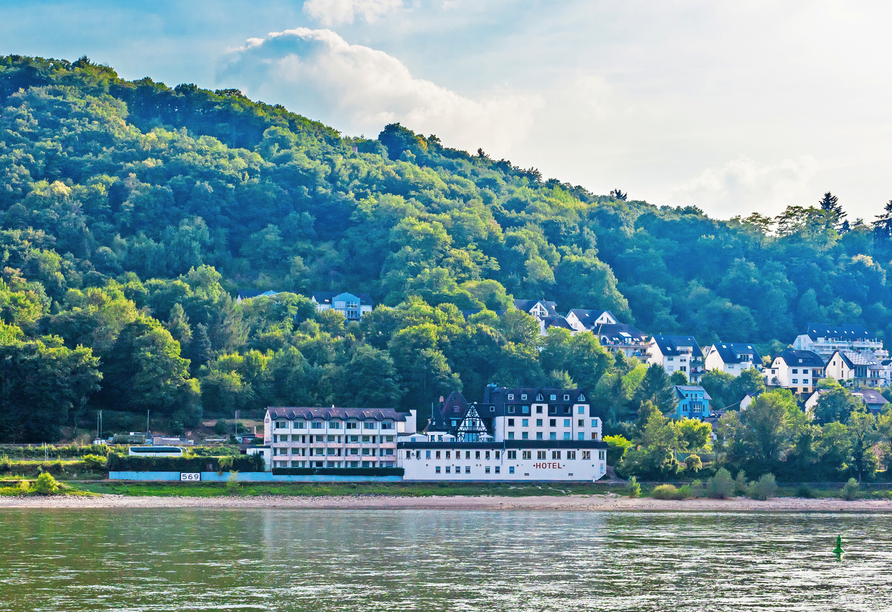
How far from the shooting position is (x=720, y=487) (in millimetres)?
79625

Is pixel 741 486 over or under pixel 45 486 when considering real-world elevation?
under

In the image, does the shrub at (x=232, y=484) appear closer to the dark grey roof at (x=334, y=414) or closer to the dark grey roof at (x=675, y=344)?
the dark grey roof at (x=334, y=414)

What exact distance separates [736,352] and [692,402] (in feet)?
90.9

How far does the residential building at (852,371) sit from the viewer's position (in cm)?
12950

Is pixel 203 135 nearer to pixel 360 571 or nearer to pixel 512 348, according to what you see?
pixel 512 348

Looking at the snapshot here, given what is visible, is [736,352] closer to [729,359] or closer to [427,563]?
[729,359]

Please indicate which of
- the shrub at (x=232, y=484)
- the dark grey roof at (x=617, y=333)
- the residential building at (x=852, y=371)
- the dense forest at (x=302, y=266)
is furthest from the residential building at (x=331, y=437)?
the residential building at (x=852, y=371)

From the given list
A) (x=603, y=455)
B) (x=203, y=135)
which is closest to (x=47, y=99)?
(x=203, y=135)

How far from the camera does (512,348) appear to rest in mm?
107812

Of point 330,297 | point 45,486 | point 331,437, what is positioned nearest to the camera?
point 45,486

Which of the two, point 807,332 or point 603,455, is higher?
point 807,332

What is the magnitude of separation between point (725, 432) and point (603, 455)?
43.0 ft

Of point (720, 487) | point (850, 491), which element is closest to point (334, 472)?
point (720, 487)

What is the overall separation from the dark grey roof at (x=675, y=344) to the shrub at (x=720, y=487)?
180 feet
